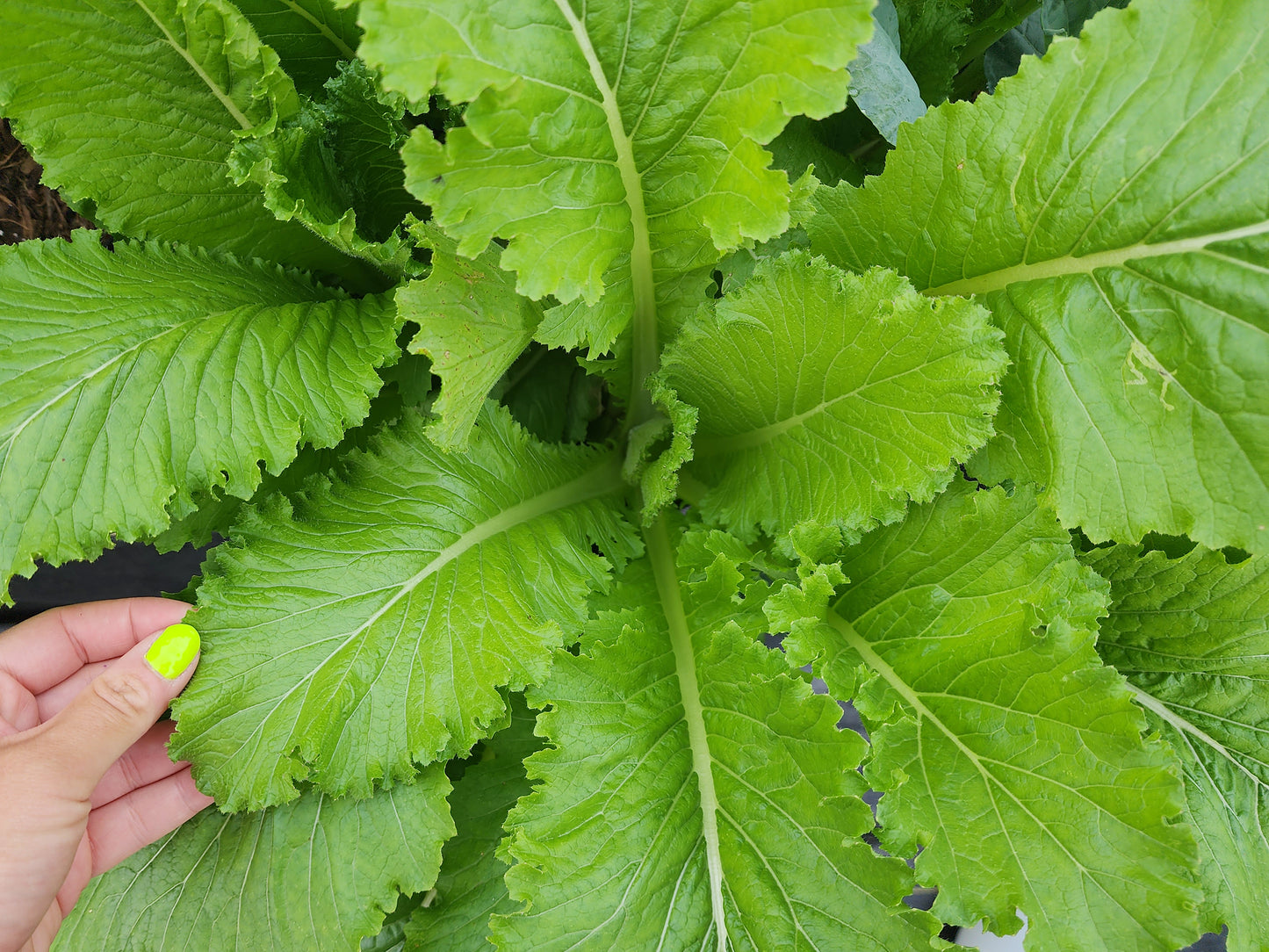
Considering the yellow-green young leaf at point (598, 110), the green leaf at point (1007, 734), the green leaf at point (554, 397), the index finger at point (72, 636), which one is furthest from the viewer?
the green leaf at point (554, 397)

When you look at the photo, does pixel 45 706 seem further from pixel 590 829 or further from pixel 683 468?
pixel 683 468

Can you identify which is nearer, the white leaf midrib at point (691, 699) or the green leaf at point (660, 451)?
the white leaf midrib at point (691, 699)

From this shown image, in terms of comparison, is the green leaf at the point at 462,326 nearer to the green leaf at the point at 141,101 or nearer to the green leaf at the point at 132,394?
the green leaf at the point at 132,394

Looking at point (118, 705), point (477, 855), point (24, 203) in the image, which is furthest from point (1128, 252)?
point (24, 203)

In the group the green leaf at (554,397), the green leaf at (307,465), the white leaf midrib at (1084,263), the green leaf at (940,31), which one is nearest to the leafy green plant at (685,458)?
the white leaf midrib at (1084,263)

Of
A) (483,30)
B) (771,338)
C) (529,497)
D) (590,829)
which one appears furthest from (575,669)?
(483,30)

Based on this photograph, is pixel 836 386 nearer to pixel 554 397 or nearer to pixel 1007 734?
pixel 1007 734
